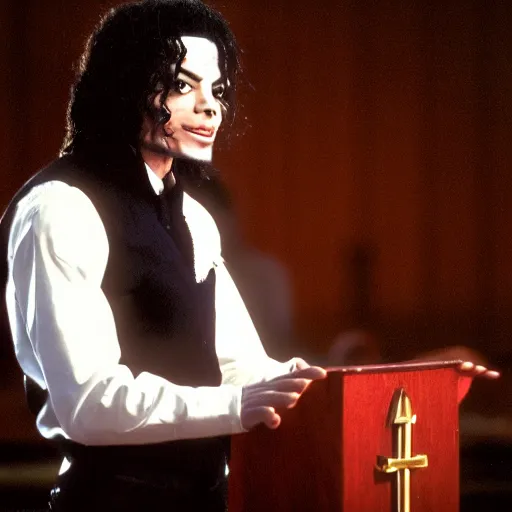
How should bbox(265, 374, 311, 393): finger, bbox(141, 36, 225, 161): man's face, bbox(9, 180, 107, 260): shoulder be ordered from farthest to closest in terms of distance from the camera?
bbox(141, 36, 225, 161): man's face → bbox(9, 180, 107, 260): shoulder → bbox(265, 374, 311, 393): finger

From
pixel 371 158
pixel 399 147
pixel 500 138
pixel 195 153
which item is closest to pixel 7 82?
pixel 371 158

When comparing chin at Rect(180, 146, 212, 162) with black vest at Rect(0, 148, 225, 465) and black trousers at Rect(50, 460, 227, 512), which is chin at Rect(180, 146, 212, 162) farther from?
black trousers at Rect(50, 460, 227, 512)

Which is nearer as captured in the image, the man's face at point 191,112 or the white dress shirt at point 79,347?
the white dress shirt at point 79,347

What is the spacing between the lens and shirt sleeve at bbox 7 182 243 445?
119 centimetres

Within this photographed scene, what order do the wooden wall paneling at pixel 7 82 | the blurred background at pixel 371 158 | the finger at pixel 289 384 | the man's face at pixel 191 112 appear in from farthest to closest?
the blurred background at pixel 371 158 → the wooden wall paneling at pixel 7 82 → the man's face at pixel 191 112 → the finger at pixel 289 384

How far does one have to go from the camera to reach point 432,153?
4.87 meters

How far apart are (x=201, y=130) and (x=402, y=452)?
1.93ft

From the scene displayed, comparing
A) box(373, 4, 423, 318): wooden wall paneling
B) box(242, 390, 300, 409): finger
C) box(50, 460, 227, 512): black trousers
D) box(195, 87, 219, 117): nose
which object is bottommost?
box(50, 460, 227, 512): black trousers

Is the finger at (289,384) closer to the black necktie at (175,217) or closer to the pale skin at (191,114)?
the pale skin at (191,114)

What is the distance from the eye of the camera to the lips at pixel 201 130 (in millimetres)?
1456

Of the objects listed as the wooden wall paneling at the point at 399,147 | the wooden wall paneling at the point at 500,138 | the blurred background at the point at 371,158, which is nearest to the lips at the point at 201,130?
the blurred background at the point at 371,158

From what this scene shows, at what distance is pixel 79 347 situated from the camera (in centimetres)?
120

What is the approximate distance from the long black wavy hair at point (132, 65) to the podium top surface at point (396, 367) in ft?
1.81

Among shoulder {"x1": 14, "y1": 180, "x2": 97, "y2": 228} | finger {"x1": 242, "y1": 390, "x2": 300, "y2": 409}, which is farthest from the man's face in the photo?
finger {"x1": 242, "y1": 390, "x2": 300, "y2": 409}
